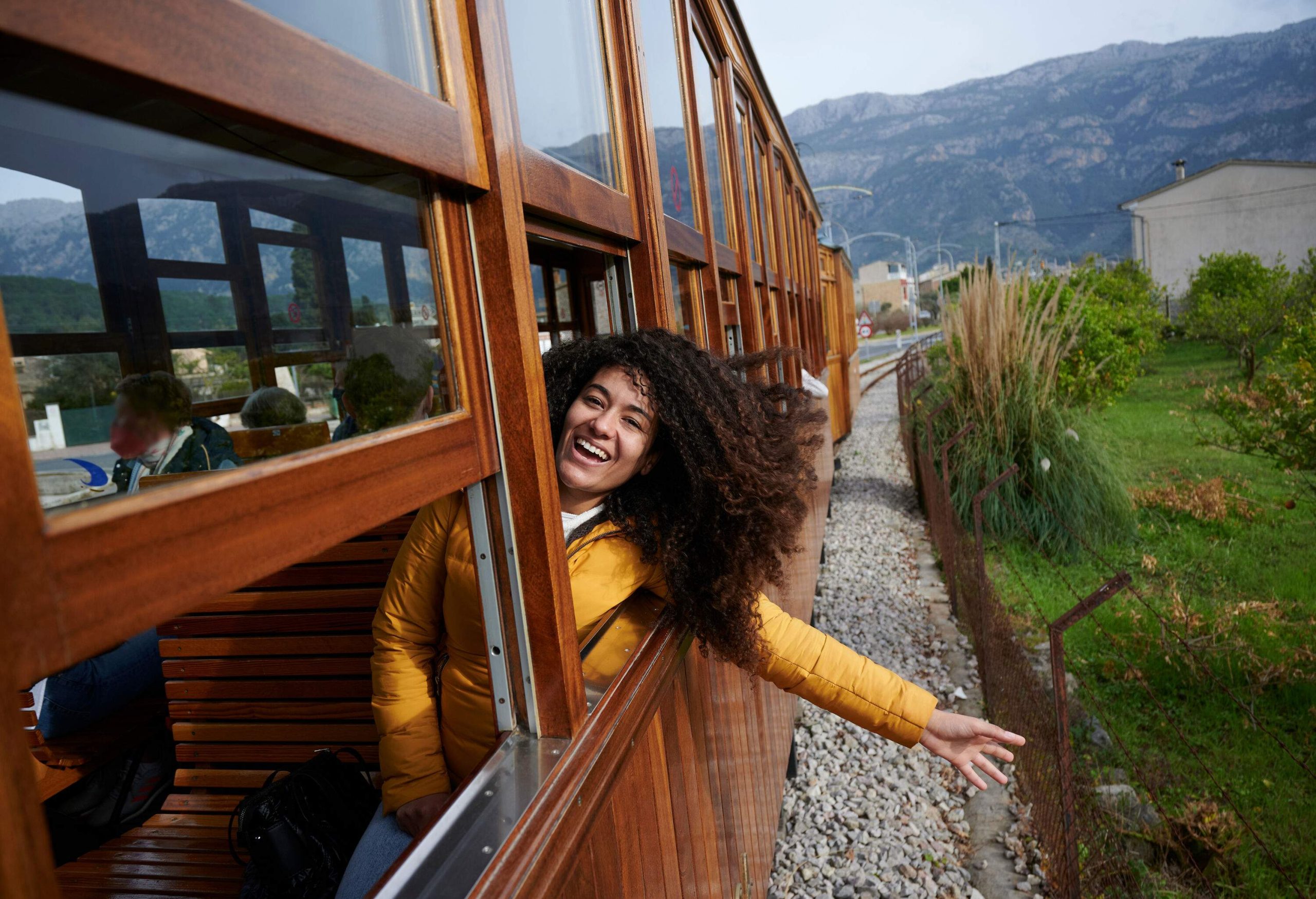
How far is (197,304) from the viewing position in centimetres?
126

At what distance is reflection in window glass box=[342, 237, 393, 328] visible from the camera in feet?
3.27

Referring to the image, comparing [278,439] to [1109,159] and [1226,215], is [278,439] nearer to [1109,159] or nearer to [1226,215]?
[1226,215]

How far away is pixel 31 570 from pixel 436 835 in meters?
0.69

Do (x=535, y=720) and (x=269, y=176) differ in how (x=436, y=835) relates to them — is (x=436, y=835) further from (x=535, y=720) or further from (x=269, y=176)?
(x=269, y=176)

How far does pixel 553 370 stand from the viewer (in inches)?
80.7

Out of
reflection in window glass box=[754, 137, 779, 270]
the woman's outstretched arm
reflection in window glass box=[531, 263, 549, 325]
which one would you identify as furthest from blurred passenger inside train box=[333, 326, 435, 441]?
reflection in window glass box=[754, 137, 779, 270]

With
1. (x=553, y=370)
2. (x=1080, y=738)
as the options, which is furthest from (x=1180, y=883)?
(x=553, y=370)

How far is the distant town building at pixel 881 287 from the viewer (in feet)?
265

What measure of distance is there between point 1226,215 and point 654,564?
5291 cm

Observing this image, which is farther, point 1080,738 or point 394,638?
point 1080,738

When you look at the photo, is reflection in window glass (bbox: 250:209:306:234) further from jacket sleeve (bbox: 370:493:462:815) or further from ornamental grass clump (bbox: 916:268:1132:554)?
ornamental grass clump (bbox: 916:268:1132:554)

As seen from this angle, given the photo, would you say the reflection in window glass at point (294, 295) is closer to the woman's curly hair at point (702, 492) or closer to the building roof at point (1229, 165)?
the woman's curly hair at point (702, 492)

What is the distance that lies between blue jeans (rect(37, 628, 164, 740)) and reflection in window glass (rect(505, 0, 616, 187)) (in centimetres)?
181

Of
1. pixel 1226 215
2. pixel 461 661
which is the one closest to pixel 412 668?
pixel 461 661
